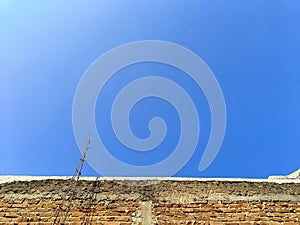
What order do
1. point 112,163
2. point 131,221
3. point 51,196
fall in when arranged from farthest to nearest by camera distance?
point 112,163 < point 51,196 < point 131,221

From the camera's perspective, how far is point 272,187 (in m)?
3.34

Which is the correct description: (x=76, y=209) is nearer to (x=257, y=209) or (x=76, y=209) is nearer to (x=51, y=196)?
(x=51, y=196)

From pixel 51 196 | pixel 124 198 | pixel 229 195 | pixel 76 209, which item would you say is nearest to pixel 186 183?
pixel 229 195

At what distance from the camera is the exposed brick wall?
9.55 feet

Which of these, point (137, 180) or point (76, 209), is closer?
point (76, 209)

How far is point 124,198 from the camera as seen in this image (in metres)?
3.13

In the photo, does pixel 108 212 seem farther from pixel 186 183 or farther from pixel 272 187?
pixel 272 187

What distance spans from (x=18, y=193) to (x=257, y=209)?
107 inches

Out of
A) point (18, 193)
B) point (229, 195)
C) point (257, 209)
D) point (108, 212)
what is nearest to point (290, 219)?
point (257, 209)

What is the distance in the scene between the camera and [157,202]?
3.11 meters

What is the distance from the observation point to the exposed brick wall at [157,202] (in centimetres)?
291

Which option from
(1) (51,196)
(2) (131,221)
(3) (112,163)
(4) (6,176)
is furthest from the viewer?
(3) (112,163)

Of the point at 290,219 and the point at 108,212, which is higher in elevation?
the point at 290,219

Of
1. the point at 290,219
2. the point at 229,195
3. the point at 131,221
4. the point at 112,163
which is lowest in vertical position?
the point at 131,221
